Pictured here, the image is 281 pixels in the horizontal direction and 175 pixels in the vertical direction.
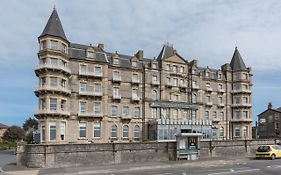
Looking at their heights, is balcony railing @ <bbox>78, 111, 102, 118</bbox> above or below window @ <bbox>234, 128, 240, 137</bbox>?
above

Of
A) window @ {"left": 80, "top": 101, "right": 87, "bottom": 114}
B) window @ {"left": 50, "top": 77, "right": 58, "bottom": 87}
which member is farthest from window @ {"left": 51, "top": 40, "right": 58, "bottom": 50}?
window @ {"left": 80, "top": 101, "right": 87, "bottom": 114}

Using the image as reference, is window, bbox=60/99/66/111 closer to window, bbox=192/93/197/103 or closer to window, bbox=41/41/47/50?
window, bbox=41/41/47/50

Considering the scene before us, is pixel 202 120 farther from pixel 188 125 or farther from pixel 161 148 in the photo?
pixel 161 148

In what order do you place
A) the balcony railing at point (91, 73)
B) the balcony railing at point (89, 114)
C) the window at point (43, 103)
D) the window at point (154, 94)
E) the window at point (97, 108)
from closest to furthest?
the window at point (43, 103)
the balcony railing at point (89, 114)
the balcony railing at point (91, 73)
the window at point (97, 108)
the window at point (154, 94)

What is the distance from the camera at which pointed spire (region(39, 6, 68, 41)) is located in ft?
143

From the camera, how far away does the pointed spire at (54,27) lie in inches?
1721

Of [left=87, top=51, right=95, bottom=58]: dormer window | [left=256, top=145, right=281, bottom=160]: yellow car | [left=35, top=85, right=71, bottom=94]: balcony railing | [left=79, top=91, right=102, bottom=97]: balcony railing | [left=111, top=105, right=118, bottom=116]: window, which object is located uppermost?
[left=87, top=51, right=95, bottom=58]: dormer window

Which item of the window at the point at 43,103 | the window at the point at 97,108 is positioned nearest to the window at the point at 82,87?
the window at the point at 97,108

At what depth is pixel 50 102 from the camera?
43.0 meters

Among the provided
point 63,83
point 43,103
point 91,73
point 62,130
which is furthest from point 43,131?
point 91,73

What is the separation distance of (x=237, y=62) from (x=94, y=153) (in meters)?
43.0

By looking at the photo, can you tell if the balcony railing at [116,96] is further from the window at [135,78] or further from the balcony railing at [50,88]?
the balcony railing at [50,88]

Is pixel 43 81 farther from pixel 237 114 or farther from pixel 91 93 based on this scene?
pixel 237 114

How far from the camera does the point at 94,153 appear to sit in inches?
1312
